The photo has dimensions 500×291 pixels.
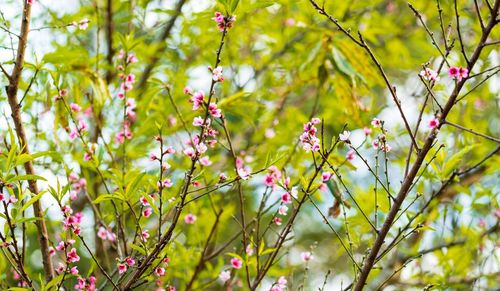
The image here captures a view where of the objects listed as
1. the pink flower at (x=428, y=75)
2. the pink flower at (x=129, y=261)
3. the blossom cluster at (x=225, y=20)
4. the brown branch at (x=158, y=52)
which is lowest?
the pink flower at (x=129, y=261)

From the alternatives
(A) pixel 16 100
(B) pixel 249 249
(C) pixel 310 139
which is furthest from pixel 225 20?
(B) pixel 249 249

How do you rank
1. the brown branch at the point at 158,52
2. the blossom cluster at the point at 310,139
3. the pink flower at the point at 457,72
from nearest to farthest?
the pink flower at the point at 457,72
the blossom cluster at the point at 310,139
the brown branch at the point at 158,52

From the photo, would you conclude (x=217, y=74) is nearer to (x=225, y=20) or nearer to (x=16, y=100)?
(x=225, y=20)

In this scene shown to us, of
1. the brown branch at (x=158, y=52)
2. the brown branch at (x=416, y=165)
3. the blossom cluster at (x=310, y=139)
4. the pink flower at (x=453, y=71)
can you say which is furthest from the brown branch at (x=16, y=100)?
the pink flower at (x=453, y=71)

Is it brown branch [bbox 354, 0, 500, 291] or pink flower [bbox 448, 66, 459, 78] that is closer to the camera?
brown branch [bbox 354, 0, 500, 291]

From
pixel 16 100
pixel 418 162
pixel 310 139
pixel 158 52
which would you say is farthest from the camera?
pixel 158 52

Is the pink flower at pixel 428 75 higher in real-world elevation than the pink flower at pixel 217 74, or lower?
higher

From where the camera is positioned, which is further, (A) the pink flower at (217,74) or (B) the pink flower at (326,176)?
(B) the pink flower at (326,176)

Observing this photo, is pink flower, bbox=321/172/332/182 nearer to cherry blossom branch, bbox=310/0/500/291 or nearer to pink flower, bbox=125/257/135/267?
cherry blossom branch, bbox=310/0/500/291

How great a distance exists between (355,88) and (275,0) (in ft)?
2.06

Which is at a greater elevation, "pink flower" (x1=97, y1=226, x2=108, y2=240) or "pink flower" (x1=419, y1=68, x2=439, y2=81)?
"pink flower" (x1=419, y1=68, x2=439, y2=81)

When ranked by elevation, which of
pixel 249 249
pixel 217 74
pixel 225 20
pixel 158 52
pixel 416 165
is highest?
pixel 158 52

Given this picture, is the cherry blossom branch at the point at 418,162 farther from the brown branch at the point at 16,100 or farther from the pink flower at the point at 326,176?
the brown branch at the point at 16,100

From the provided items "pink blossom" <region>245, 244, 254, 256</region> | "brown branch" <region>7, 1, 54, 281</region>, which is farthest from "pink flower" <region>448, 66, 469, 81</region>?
"brown branch" <region>7, 1, 54, 281</region>
